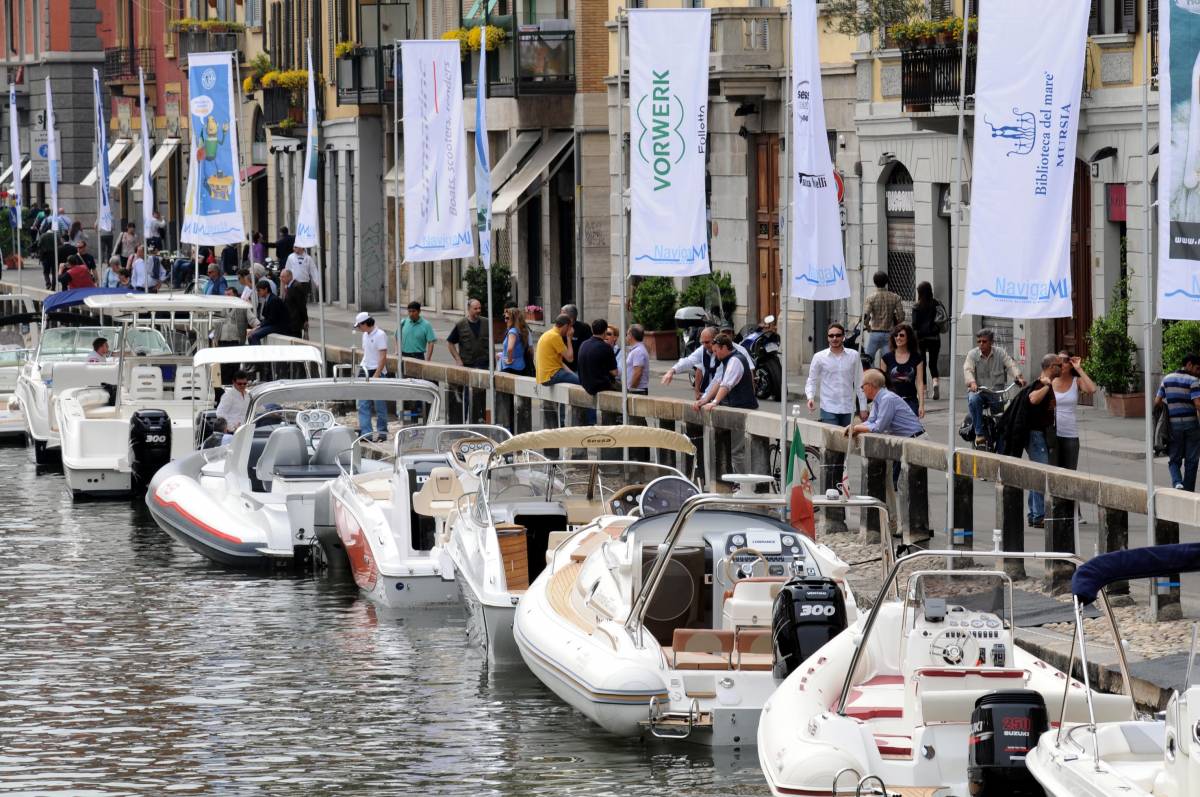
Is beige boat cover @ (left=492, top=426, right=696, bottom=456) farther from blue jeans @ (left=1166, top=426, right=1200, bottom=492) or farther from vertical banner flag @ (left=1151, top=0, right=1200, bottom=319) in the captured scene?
vertical banner flag @ (left=1151, top=0, right=1200, bottom=319)

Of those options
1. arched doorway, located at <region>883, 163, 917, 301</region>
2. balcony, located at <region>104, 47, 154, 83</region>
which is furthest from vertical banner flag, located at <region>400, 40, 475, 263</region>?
balcony, located at <region>104, 47, 154, 83</region>

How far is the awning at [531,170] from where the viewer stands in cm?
4412

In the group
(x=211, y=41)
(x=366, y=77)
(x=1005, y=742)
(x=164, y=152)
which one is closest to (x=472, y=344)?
(x=1005, y=742)

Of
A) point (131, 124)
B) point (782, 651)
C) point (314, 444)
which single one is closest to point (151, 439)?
point (314, 444)

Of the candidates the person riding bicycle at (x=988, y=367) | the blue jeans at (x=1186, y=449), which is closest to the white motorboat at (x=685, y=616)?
the blue jeans at (x=1186, y=449)

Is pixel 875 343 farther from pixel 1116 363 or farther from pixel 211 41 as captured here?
pixel 211 41

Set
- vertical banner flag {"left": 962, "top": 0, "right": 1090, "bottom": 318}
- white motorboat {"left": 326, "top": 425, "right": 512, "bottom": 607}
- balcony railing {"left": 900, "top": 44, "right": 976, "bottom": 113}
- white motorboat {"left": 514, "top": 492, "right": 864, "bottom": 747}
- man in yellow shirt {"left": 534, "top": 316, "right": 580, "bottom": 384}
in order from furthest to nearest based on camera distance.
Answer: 1. balcony railing {"left": 900, "top": 44, "right": 976, "bottom": 113}
2. man in yellow shirt {"left": 534, "top": 316, "right": 580, "bottom": 384}
3. white motorboat {"left": 326, "top": 425, "right": 512, "bottom": 607}
4. vertical banner flag {"left": 962, "top": 0, "right": 1090, "bottom": 318}
5. white motorboat {"left": 514, "top": 492, "right": 864, "bottom": 747}

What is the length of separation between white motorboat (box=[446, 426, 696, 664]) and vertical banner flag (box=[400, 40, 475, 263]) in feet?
25.1

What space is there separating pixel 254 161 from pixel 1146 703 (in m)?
54.2

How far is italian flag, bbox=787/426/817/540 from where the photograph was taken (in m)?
14.4

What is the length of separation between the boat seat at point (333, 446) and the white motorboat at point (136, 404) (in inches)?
158

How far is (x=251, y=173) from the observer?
64.4m

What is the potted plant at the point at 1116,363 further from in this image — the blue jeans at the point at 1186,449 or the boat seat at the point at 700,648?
the boat seat at the point at 700,648

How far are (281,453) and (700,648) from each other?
9.11 m
